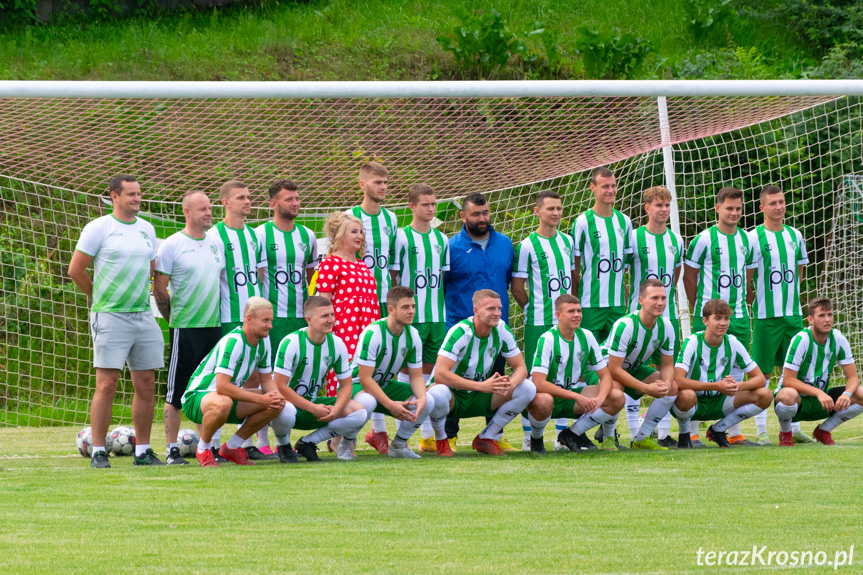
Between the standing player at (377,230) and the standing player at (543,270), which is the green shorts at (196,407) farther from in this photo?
the standing player at (543,270)

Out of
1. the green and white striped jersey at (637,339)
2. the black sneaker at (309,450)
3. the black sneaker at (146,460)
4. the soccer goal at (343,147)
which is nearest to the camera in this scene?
the black sneaker at (146,460)

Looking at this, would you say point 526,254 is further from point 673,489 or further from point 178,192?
point 178,192

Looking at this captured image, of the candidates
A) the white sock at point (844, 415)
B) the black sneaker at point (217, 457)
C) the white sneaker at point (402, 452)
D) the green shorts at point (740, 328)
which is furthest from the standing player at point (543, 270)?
the black sneaker at point (217, 457)

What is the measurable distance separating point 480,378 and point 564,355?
56cm

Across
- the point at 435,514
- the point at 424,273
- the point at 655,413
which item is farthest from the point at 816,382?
the point at 435,514

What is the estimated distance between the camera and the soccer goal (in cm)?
755

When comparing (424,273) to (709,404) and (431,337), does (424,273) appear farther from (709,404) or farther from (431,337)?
(709,404)

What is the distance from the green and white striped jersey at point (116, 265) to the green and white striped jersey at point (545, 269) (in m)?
2.57

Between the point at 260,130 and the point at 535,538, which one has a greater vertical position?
the point at 260,130

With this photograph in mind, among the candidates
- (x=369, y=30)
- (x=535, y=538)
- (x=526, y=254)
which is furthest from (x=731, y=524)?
(x=369, y=30)

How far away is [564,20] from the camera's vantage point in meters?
17.7

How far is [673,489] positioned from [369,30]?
13.5 metres

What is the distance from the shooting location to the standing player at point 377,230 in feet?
23.2

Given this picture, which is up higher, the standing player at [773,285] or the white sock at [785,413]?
the standing player at [773,285]
